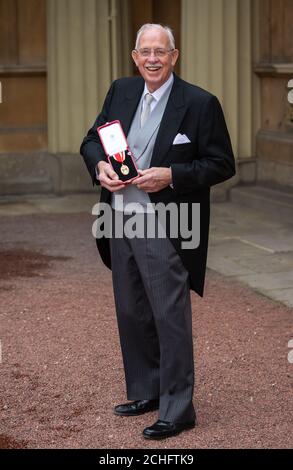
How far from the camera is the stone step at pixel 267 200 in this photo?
10727 millimetres

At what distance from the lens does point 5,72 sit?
12.7m

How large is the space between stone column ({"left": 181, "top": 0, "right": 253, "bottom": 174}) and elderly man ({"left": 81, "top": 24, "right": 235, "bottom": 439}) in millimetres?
7089

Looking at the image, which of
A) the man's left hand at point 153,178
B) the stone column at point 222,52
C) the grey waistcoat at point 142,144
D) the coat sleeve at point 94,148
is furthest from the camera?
the stone column at point 222,52

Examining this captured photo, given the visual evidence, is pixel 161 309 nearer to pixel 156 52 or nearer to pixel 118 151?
pixel 118 151

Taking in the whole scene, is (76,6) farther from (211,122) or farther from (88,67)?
Answer: (211,122)

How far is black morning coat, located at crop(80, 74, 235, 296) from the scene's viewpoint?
182 inches

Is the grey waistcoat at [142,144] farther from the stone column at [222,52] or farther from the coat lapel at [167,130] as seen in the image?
the stone column at [222,52]

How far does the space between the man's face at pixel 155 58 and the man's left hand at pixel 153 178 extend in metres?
0.41

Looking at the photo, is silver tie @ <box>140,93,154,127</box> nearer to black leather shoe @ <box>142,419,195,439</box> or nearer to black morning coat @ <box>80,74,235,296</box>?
black morning coat @ <box>80,74,235,296</box>

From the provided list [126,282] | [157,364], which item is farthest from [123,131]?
[157,364]

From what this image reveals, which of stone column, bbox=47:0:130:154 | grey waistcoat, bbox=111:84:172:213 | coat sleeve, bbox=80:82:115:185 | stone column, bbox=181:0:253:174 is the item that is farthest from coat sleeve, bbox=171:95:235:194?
stone column, bbox=47:0:130:154

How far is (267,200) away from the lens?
1114cm

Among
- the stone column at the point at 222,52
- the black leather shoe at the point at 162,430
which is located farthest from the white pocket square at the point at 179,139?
the stone column at the point at 222,52

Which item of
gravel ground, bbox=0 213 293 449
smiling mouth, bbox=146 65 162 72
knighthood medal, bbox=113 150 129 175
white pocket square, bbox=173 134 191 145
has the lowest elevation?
gravel ground, bbox=0 213 293 449
